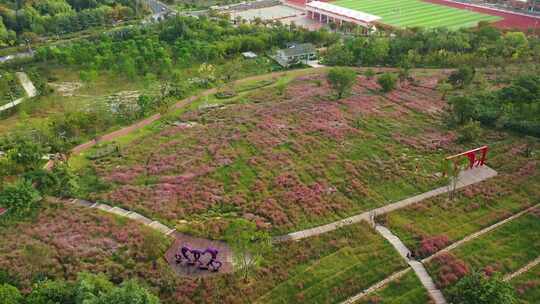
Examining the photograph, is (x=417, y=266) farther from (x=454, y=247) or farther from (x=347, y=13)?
(x=347, y=13)

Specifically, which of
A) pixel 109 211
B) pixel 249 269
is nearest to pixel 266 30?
pixel 109 211

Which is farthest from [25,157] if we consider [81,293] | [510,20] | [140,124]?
[510,20]

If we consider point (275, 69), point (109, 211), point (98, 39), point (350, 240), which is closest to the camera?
point (350, 240)

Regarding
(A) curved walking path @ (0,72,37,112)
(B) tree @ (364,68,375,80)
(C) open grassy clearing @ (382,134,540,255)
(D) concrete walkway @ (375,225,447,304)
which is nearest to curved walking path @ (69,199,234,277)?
(D) concrete walkway @ (375,225,447,304)

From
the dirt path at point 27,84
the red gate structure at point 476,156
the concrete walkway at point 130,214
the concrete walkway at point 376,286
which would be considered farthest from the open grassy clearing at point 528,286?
the dirt path at point 27,84

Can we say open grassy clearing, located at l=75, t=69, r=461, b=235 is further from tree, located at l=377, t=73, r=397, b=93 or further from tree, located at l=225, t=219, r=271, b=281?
tree, located at l=225, t=219, r=271, b=281

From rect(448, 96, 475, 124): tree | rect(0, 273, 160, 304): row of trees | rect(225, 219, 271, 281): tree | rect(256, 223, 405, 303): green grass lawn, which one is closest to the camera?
rect(0, 273, 160, 304): row of trees

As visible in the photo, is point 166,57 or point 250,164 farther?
point 166,57

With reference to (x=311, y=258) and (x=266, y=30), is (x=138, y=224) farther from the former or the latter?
(x=266, y=30)
